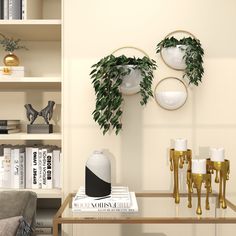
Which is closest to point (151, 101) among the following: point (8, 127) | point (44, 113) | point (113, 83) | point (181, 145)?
point (113, 83)

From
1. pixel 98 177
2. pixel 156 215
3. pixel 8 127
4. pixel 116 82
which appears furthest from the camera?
pixel 8 127

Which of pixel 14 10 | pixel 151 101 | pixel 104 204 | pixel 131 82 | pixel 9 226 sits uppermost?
pixel 14 10

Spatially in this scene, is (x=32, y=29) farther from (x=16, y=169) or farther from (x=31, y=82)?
(x=16, y=169)

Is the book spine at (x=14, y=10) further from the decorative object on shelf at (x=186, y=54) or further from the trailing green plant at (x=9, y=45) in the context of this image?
the decorative object on shelf at (x=186, y=54)

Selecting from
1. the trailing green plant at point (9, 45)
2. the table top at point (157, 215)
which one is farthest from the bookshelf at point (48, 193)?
the trailing green plant at point (9, 45)

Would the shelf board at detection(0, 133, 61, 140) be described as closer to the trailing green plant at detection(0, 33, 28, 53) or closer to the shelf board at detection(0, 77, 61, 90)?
the shelf board at detection(0, 77, 61, 90)

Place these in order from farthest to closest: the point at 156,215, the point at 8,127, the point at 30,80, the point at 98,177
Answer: the point at 8,127, the point at 30,80, the point at 98,177, the point at 156,215

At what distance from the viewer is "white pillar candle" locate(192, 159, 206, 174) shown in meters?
1.73

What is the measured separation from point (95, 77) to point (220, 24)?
30.5 inches

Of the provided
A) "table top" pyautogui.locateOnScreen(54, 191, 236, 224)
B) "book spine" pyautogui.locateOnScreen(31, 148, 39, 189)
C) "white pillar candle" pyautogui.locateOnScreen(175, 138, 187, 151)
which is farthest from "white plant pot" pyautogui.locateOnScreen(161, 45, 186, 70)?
"book spine" pyautogui.locateOnScreen(31, 148, 39, 189)

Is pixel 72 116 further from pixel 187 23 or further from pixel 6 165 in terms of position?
pixel 187 23

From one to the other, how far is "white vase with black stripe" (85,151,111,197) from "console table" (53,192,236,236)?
0.42ft

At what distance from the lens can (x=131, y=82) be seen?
2082 mm

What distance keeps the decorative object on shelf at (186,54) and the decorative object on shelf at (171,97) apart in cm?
8
